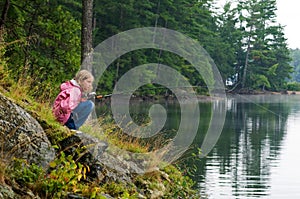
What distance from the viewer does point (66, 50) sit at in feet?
52.4

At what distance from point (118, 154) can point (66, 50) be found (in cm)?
950

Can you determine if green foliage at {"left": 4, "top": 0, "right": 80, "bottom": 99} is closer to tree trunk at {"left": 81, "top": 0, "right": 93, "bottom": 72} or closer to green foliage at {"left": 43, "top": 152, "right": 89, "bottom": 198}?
tree trunk at {"left": 81, "top": 0, "right": 93, "bottom": 72}

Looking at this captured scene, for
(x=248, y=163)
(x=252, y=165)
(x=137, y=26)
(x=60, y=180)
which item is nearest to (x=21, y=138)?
(x=60, y=180)

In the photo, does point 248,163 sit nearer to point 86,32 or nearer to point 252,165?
point 252,165

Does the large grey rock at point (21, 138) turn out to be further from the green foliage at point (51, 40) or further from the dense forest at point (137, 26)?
the green foliage at point (51, 40)

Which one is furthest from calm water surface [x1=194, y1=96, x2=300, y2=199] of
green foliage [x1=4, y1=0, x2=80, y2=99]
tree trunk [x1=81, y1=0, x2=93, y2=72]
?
green foliage [x1=4, y1=0, x2=80, y2=99]

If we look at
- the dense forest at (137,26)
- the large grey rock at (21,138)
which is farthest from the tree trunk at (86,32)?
the large grey rock at (21,138)

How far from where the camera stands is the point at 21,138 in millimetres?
4578

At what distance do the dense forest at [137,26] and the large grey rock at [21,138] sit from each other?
5.45ft

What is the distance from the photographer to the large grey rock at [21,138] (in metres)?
4.45

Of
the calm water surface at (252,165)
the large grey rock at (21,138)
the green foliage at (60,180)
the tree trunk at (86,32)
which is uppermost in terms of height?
the tree trunk at (86,32)

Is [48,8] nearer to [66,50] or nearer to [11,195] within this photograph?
[66,50]

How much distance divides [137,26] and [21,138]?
3949 cm

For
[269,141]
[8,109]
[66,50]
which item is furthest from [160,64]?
[8,109]
